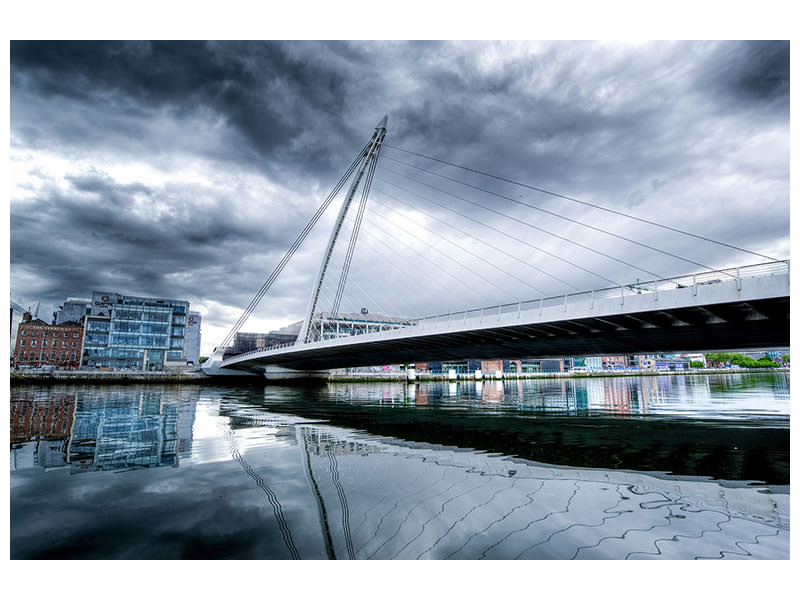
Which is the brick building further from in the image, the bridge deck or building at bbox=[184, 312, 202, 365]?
→ building at bbox=[184, 312, 202, 365]

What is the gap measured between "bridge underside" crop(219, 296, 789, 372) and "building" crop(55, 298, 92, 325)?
3948 inches

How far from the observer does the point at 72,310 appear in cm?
10569

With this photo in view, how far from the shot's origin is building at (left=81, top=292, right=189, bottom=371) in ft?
286

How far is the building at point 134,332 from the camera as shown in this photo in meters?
87.1

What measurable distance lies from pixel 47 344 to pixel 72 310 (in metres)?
28.3

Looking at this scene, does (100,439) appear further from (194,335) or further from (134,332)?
(194,335)

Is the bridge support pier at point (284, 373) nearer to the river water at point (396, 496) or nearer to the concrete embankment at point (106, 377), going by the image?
the concrete embankment at point (106, 377)

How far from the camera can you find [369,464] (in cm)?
934

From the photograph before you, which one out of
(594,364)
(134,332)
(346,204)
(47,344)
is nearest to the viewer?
(346,204)

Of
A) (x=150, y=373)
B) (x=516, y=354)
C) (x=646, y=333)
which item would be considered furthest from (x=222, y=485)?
(x=150, y=373)

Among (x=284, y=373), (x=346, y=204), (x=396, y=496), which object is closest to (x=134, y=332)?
(x=284, y=373)

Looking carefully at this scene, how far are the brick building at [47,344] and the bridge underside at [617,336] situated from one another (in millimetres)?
75907
